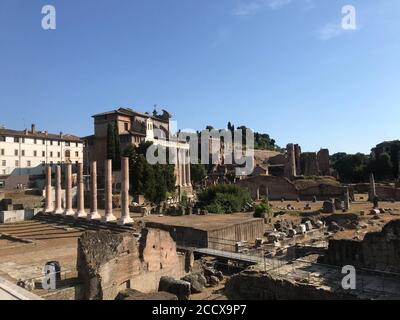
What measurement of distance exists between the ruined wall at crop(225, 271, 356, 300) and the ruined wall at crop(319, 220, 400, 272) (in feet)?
8.59

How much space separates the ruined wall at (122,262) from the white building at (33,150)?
4333 centimetres

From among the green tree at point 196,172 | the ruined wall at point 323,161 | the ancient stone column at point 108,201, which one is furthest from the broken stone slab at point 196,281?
the ruined wall at point 323,161

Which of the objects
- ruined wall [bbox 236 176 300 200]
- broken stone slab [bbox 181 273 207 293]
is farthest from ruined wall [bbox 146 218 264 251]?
ruined wall [bbox 236 176 300 200]

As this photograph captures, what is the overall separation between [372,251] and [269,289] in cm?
374

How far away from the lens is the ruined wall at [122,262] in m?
13.7

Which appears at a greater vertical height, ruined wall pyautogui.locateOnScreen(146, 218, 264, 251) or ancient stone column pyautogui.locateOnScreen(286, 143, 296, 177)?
ancient stone column pyautogui.locateOnScreen(286, 143, 296, 177)

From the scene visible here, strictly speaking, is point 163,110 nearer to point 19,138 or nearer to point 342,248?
point 19,138

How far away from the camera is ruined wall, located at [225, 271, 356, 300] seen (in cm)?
1174

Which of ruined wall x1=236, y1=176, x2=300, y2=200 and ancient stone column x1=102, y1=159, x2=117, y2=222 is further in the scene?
ruined wall x1=236, y1=176, x2=300, y2=200

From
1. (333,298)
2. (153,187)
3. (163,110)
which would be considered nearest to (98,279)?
(333,298)

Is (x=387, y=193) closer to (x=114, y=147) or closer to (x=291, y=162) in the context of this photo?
(x=291, y=162)

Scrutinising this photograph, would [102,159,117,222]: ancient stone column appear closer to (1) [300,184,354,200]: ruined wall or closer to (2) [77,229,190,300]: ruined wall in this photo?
(2) [77,229,190,300]: ruined wall

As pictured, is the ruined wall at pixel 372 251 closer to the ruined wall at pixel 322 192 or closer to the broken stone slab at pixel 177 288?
the broken stone slab at pixel 177 288
